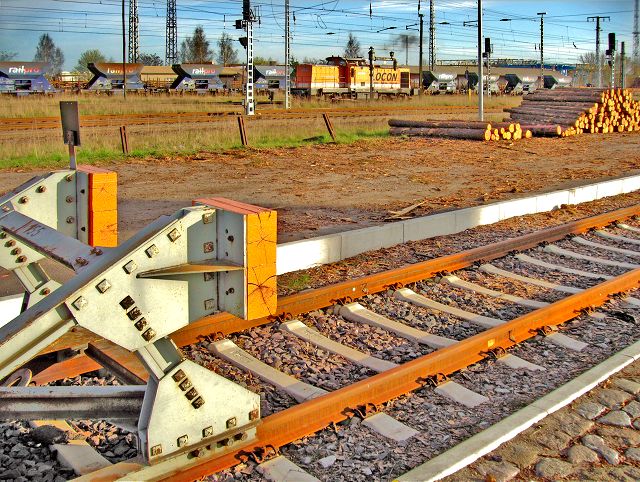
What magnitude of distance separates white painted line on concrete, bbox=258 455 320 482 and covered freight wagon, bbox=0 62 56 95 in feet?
159

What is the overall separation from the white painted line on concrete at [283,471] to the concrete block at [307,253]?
13.1 ft

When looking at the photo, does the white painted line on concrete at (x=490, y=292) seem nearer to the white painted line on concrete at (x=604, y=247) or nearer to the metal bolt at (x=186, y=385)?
the white painted line on concrete at (x=604, y=247)

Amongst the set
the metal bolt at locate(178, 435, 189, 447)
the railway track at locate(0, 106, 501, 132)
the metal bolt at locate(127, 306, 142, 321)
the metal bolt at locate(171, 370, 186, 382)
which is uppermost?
the railway track at locate(0, 106, 501, 132)

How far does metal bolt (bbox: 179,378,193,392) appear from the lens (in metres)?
3.62

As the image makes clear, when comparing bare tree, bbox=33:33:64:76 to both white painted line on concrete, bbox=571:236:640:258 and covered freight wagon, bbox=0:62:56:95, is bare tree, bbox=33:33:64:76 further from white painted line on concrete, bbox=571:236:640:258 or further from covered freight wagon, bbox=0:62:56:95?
white painted line on concrete, bbox=571:236:640:258

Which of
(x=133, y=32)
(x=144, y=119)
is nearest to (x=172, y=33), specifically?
(x=133, y=32)

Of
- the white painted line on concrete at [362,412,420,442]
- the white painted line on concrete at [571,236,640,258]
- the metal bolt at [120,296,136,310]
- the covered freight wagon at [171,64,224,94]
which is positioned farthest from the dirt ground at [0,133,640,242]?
the covered freight wagon at [171,64,224,94]

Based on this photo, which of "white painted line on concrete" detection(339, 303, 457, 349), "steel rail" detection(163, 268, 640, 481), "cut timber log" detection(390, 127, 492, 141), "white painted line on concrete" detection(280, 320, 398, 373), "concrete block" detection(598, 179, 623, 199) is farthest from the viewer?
"cut timber log" detection(390, 127, 492, 141)

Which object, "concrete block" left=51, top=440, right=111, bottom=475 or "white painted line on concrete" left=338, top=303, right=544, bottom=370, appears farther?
"white painted line on concrete" left=338, top=303, right=544, bottom=370

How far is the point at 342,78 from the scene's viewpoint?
186 feet

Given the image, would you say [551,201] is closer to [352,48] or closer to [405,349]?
[405,349]

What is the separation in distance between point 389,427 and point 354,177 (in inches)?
448

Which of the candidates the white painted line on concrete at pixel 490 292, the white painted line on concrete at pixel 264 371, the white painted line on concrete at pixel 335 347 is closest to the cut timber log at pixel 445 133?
the white painted line on concrete at pixel 490 292

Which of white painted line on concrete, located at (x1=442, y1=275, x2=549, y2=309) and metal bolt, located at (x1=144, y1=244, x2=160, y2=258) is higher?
metal bolt, located at (x1=144, y1=244, x2=160, y2=258)
